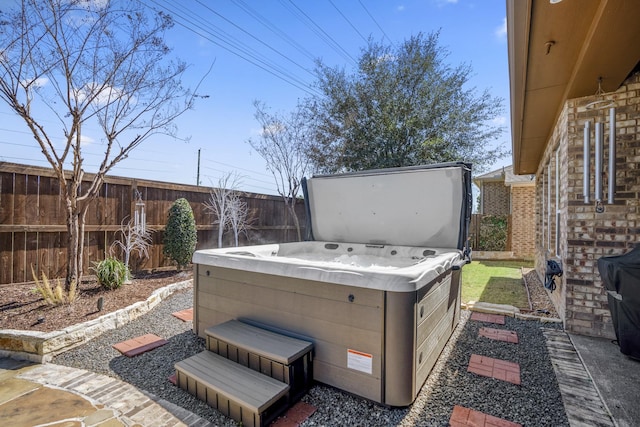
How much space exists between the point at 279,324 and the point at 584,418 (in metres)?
2.16

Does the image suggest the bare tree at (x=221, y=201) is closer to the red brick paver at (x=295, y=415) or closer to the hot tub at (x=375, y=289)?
the hot tub at (x=375, y=289)

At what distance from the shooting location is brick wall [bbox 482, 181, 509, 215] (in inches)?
516

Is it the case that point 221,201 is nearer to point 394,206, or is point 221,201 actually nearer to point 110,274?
point 110,274

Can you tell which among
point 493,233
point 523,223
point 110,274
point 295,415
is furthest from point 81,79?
point 523,223

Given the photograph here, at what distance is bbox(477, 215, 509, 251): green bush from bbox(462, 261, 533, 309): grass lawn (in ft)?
5.73

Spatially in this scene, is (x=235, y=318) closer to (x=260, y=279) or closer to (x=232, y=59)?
(x=260, y=279)

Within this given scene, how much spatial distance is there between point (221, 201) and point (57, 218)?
2869mm

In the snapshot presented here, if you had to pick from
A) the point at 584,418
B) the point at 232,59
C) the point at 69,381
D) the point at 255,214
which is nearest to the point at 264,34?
the point at 232,59

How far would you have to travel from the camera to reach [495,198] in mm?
13273

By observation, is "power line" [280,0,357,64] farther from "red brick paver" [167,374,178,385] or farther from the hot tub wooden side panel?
"red brick paver" [167,374,178,385]

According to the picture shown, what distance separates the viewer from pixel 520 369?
269 centimetres

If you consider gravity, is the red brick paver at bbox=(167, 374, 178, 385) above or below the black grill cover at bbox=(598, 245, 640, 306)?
below

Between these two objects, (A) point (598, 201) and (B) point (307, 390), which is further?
(A) point (598, 201)

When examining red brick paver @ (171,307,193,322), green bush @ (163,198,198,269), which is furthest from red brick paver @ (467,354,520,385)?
green bush @ (163,198,198,269)
